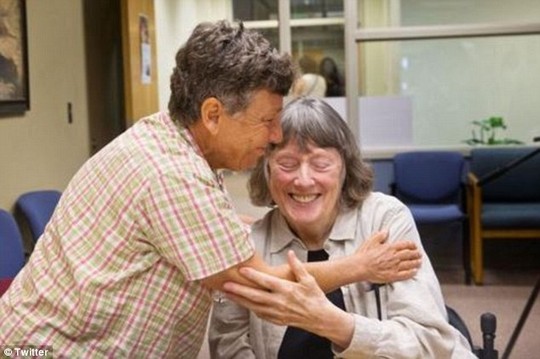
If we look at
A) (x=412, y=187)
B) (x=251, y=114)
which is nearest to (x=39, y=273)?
(x=251, y=114)

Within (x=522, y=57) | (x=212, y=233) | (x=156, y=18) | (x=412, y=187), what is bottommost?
(x=412, y=187)

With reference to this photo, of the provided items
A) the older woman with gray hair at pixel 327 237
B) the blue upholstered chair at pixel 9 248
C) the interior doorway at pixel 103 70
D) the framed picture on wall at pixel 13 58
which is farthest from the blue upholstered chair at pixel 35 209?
the older woman with gray hair at pixel 327 237

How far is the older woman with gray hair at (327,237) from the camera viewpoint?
142cm

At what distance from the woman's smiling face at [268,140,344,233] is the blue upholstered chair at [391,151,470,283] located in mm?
3671

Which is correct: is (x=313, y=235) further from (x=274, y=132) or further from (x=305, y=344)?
(x=274, y=132)

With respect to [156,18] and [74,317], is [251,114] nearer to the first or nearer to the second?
[74,317]

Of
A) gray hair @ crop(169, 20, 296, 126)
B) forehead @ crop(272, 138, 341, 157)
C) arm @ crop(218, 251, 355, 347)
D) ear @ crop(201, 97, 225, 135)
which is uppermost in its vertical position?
gray hair @ crop(169, 20, 296, 126)

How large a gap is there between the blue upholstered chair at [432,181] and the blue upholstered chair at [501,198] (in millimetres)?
135

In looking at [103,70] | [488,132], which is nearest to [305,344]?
[103,70]

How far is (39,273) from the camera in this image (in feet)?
4.10

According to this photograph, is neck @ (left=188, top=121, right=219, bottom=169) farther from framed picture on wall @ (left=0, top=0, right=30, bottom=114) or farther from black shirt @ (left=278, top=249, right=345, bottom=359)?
framed picture on wall @ (left=0, top=0, right=30, bottom=114)

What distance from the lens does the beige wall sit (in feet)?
12.3

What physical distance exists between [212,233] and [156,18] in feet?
17.6

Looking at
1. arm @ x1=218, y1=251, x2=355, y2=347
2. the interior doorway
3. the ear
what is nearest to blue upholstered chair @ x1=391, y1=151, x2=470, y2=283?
the interior doorway
